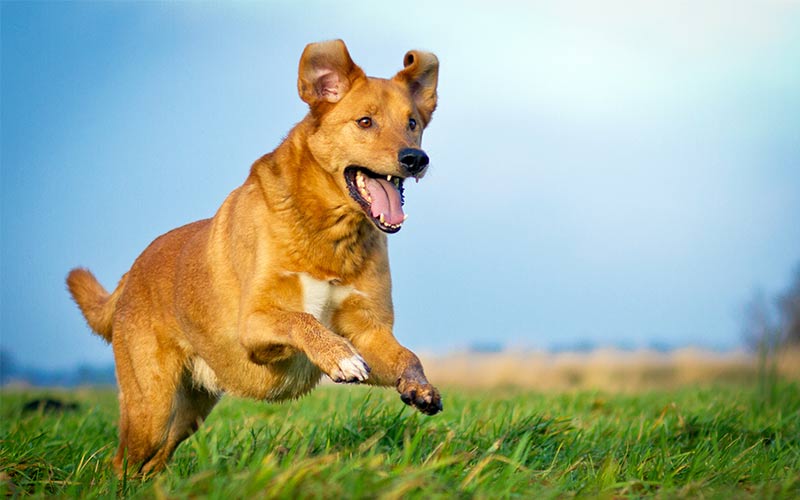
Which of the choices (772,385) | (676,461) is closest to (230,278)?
(676,461)

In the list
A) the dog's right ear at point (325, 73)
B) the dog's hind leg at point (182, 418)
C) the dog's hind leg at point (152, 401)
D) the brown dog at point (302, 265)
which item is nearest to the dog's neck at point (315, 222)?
the brown dog at point (302, 265)

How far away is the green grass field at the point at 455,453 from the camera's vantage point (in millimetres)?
3729

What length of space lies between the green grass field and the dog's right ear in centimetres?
232

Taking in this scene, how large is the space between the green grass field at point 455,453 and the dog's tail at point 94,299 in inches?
38.5

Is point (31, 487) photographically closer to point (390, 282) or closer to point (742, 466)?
point (390, 282)

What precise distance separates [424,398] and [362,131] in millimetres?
1884

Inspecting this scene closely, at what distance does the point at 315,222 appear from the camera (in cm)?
575

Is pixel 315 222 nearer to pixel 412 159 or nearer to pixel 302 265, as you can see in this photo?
pixel 302 265

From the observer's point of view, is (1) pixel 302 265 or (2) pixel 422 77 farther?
(2) pixel 422 77

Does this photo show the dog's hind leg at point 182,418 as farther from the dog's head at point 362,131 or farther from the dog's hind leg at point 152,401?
the dog's head at point 362,131

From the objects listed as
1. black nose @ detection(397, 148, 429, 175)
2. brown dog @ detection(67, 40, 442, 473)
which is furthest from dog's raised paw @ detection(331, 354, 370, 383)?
black nose @ detection(397, 148, 429, 175)

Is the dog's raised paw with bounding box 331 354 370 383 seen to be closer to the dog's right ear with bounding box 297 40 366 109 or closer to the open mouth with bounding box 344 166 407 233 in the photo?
the open mouth with bounding box 344 166 407 233

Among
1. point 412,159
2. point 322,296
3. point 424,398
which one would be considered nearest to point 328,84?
point 412,159

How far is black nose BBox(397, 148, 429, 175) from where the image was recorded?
215 inches
